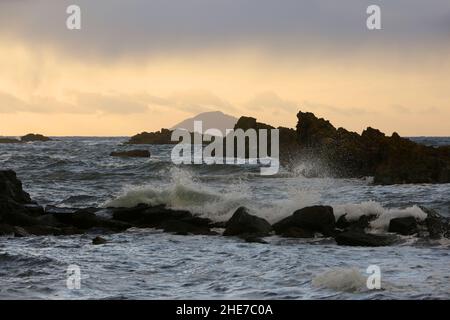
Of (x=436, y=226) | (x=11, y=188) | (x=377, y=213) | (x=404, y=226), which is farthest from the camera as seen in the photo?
(x=11, y=188)

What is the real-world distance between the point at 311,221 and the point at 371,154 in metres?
26.7

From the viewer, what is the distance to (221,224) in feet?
69.7

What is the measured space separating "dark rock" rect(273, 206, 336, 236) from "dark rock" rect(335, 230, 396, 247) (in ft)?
4.22

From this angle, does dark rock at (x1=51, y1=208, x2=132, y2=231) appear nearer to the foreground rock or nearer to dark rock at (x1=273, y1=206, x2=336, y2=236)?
the foreground rock

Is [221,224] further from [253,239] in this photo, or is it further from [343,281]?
[343,281]

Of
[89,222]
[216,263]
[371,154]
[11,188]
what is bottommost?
[216,263]

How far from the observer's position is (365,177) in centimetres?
4328

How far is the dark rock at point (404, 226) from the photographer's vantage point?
728 inches

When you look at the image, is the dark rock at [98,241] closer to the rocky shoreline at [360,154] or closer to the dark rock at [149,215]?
the dark rock at [149,215]

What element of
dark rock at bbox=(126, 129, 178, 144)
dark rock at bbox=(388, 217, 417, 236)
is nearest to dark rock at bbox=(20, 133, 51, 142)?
dark rock at bbox=(126, 129, 178, 144)

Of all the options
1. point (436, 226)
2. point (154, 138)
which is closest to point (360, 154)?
point (436, 226)

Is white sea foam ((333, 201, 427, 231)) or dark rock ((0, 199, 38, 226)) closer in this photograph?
white sea foam ((333, 201, 427, 231))

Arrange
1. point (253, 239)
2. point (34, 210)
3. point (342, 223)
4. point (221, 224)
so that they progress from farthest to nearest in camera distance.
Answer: point (34, 210)
point (221, 224)
point (342, 223)
point (253, 239)

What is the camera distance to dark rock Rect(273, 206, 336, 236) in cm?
1895
